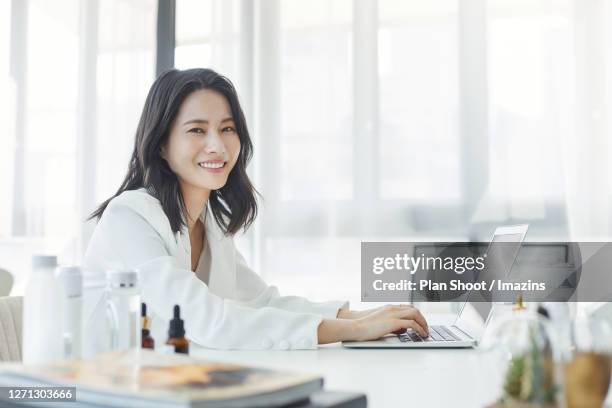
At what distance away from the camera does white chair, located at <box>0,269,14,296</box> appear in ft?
8.45

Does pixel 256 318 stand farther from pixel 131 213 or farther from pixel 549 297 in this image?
pixel 549 297

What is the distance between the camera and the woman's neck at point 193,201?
5.70 ft

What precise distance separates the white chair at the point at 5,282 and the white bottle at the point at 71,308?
1892 mm

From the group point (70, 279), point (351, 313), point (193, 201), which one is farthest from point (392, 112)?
point (70, 279)

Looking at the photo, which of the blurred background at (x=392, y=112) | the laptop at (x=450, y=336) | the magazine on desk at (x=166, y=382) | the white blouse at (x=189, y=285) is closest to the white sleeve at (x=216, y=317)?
the white blouse at (x=189, y=285)

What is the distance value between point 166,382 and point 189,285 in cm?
77

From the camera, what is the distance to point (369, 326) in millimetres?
1379

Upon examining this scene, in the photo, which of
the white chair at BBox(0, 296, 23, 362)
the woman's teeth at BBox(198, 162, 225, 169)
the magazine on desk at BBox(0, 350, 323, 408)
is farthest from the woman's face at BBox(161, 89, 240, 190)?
the magazine on desk at BBox(0, 350, 323, 408)

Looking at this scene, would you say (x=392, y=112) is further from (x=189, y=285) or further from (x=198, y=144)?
(x=189, y=285)

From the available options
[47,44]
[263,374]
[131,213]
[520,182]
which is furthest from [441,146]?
[263,374]

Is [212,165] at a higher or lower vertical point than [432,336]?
higher

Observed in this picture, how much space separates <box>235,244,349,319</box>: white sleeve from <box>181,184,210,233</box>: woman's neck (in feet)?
0.65

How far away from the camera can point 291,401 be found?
0.61m

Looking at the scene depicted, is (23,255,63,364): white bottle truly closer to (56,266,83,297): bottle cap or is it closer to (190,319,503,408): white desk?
(56,266,83,297): bottle cap
